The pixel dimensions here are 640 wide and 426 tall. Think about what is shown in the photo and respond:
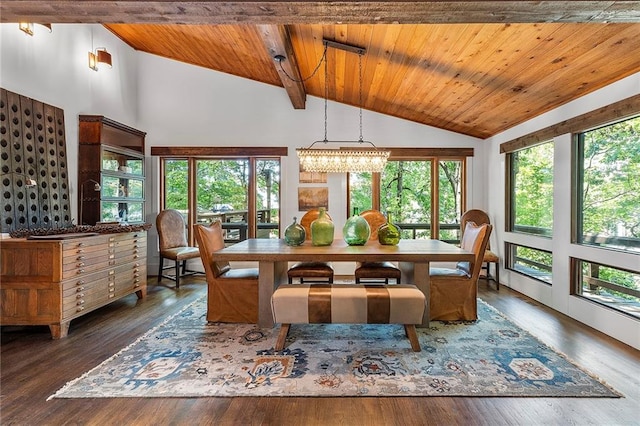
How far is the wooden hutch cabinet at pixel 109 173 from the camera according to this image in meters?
4.16

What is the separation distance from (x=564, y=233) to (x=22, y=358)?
16.8 feet

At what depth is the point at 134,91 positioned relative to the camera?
5.44 meters

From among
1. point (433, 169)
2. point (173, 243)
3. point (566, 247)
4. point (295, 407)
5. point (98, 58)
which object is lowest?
point (295, 407)

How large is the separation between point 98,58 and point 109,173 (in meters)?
1.48

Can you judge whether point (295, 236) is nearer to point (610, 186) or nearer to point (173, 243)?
point (173, 243)

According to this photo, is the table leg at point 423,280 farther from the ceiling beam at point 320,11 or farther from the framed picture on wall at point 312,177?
the framed picture on wall at point 312,177

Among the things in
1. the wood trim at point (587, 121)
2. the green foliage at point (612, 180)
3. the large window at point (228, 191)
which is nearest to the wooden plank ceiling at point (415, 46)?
the wood trim at point (587, 121)

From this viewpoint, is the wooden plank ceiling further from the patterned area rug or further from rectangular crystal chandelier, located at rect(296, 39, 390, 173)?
the patterned area rug

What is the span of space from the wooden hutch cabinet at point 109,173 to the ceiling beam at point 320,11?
100 inches

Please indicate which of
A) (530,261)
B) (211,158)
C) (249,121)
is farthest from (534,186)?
(211,158)

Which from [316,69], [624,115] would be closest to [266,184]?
[316,69]

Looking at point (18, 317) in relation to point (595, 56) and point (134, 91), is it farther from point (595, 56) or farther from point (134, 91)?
point (595, 56)

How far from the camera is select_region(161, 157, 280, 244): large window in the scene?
5.71 metres

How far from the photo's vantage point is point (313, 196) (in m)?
5.62
